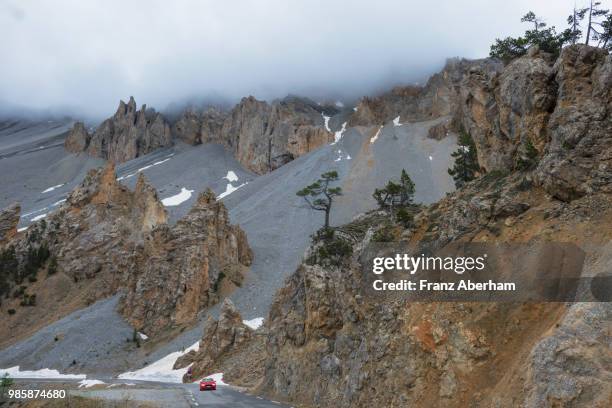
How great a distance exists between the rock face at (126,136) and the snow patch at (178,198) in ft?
168

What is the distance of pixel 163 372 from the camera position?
146ft

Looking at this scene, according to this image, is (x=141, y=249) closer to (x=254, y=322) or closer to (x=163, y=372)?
(x=254, y=322)

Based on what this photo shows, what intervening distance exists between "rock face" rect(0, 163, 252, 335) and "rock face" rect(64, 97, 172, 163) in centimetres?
9070

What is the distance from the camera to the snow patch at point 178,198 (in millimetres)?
111275

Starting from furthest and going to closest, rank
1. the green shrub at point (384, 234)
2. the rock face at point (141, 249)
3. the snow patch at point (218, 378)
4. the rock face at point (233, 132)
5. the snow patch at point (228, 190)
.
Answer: the rock face at point (233, 132) < the snow patch at point (228, 190) < the rock face at point (141, 249) < the snow patch at point (218, 378) < the green shrub at point (384, 234)

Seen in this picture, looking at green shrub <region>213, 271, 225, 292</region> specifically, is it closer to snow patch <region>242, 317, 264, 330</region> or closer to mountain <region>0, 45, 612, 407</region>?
mountain <region>0, 45, 612, 407</region>

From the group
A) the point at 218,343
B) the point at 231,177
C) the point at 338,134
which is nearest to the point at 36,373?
the point at 218,343

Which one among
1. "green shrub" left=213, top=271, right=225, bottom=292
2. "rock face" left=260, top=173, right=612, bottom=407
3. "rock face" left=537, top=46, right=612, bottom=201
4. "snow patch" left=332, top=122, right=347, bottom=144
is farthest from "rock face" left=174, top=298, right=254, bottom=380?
"snow patch" left=332, top=122, right=347, bottom=144

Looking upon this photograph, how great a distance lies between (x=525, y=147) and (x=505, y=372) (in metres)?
9.33

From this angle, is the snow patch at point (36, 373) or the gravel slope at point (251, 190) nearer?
the snow patch at point (36, 373)

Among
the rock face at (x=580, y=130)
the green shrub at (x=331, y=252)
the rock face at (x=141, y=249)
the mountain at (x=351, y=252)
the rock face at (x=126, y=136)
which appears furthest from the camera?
the rock face at (x=126, y=136)

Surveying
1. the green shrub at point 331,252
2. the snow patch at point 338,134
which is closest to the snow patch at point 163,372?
the green shrub at point 331,252

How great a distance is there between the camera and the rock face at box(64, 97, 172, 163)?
168000 millimetres

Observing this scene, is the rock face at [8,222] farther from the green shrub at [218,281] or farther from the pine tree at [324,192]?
the pine tree at [324,192]
